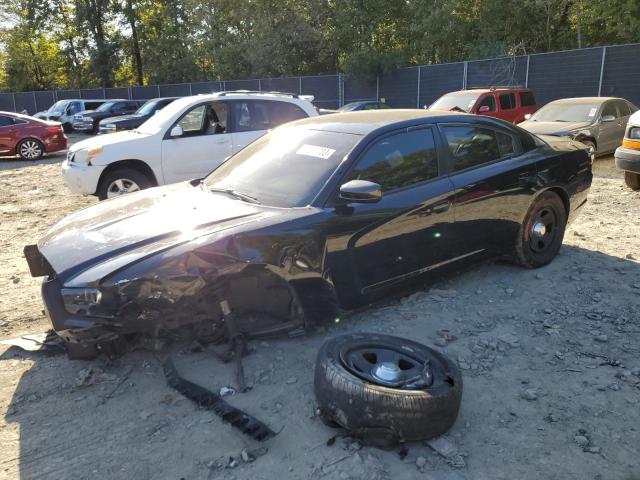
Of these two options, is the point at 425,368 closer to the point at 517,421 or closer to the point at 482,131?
the point at 517,421

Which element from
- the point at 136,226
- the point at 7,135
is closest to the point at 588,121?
the point at 136,226

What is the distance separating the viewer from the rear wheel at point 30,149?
14.8 m

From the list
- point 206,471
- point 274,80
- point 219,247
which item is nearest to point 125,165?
point 219,247

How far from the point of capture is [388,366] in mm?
2756

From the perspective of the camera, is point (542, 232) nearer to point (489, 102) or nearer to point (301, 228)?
point (301, 228)

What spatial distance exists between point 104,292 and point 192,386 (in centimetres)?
76

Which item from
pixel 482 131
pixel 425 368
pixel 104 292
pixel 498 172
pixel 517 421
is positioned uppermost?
pixel 482 131

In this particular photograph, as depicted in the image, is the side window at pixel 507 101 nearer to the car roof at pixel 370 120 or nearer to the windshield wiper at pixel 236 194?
the car roof at pixel 370 120

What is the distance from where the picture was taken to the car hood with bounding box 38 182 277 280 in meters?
3.16

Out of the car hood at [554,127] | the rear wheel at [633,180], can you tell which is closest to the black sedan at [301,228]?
the rear wheel at [633,180]

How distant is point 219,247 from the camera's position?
3152mm

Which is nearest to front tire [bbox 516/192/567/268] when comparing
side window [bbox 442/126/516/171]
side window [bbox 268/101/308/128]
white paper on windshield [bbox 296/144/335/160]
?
side window [bbox 442/126/516/171]

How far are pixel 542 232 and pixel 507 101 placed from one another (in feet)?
33.1

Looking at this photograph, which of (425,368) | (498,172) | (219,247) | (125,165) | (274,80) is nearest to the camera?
(425,368)
